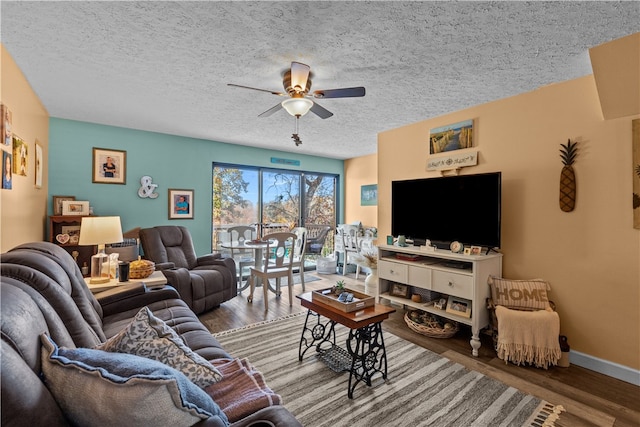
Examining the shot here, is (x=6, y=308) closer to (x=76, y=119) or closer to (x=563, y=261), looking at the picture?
(x=563, y=261)

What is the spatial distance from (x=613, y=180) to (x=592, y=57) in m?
0.96

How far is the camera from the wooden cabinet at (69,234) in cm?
328

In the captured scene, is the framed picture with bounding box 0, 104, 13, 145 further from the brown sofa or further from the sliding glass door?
the sliding glass door

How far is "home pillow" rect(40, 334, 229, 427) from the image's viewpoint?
75cm

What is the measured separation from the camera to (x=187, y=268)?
12.5 feet

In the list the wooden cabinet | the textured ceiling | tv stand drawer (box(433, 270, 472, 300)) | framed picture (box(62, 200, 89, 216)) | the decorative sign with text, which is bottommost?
tv stand drawer (box(433, 270, 472, 300))

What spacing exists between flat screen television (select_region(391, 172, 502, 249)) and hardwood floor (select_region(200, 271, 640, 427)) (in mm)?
993

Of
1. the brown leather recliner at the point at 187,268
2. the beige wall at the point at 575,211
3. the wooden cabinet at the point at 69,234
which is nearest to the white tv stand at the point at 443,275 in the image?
the beige wall at the point at 575,211

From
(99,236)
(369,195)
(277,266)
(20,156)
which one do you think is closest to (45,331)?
(99,236)

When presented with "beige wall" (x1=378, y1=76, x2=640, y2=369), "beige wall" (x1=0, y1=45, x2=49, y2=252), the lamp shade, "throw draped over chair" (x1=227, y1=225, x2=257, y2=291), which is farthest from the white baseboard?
"beige wall" (x1=0, y1=45, x2=49, y2=252)

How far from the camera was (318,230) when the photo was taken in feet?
20.3

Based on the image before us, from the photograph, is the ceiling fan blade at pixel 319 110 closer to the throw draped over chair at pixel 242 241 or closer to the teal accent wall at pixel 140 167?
the throw draped over chair at pixel 242 241

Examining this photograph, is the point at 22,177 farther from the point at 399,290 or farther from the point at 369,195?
the point at 369,195

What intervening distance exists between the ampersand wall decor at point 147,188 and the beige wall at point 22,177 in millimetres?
1016
